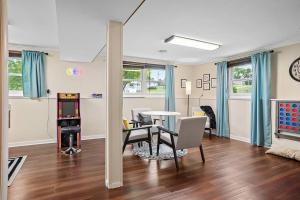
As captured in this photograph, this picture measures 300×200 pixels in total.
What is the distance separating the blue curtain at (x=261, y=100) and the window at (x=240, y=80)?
0.45 meters

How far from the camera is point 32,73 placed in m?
4.14

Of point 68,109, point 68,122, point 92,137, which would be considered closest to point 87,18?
point 68,109

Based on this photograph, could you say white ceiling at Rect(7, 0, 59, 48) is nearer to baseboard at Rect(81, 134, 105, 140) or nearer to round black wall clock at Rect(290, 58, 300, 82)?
baseboard at Rect(81, 134, 105, 140)

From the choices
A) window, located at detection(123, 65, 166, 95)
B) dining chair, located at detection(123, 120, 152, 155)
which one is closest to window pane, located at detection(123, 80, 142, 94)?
window, located at detection(123, 65, 166, 95)

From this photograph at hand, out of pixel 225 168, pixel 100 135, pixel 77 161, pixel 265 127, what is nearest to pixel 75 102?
pixel 100 135

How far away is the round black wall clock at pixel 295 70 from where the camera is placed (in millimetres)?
3671

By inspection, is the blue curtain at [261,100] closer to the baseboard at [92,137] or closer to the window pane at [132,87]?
the window pane at [132,87]

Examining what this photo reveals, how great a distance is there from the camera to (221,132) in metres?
A: 5.25

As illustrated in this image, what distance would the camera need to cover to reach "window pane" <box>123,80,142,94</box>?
5348 millimetres

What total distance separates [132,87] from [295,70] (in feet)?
13.0

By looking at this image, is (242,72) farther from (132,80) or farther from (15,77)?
(15,77)

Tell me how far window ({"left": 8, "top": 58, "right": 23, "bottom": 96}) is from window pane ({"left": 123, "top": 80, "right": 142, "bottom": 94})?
8.37 feet

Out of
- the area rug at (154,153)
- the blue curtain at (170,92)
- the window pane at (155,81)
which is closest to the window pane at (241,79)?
the blue curtain at (170,92)

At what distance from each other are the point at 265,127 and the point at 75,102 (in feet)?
14.6
